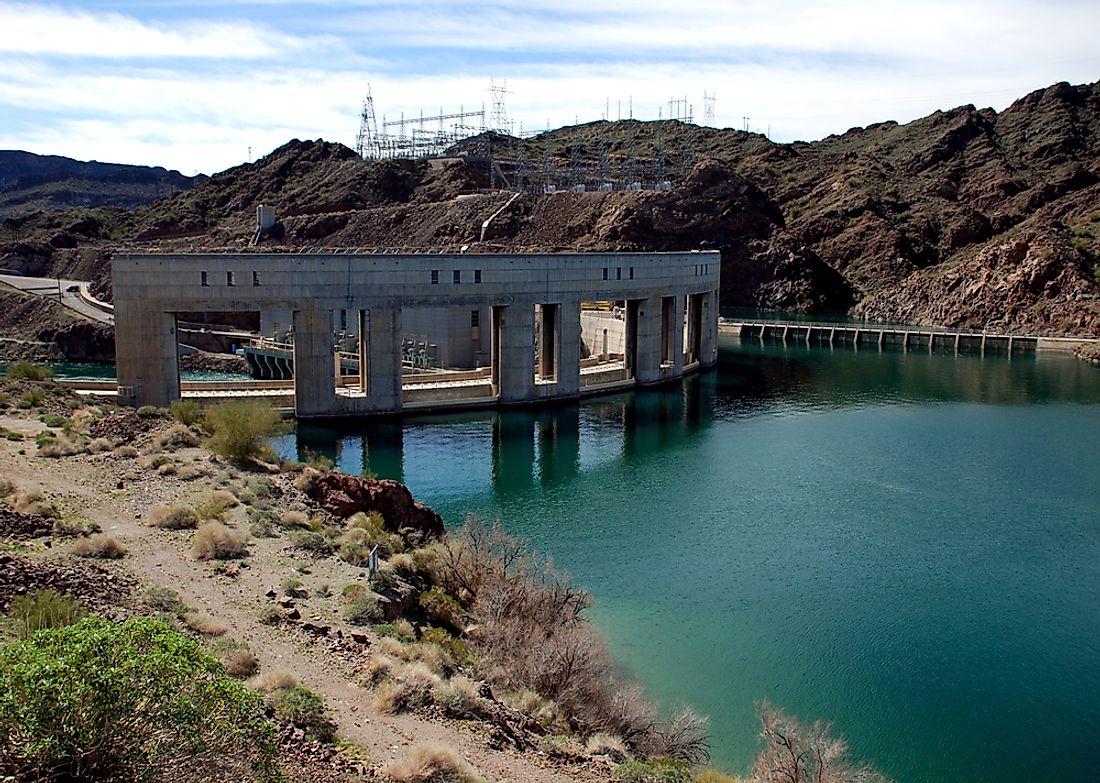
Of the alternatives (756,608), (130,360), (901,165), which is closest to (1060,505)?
A: (756,608)

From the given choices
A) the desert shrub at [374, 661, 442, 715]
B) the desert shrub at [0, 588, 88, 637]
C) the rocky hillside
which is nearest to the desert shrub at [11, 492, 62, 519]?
the desert shrub at [0, 588, 88, 637]

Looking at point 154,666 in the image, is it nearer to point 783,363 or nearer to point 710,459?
point 710,459

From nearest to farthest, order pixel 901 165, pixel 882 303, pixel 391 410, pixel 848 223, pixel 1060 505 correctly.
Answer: pixel 1060 505 < pixel 391 410 < pixel 882 303 < pixel 848 223 < pixel 901 165

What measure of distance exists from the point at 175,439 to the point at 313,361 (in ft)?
61.1

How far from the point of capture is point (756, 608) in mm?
26734

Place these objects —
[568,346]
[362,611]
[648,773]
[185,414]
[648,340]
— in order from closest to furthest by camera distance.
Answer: [648,773], [362,611], [185,414], [568,346], [648,340]

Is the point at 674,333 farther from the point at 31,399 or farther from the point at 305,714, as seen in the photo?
the point at 305,714

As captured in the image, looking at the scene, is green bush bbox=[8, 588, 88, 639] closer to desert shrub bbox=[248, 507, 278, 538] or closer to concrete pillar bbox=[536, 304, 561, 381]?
desert shrub bbox=[248, 507, 278, 538]

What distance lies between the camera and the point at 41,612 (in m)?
15.2

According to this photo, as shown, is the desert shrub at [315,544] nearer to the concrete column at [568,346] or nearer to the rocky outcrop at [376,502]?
the rocky outcrop at [376,502]

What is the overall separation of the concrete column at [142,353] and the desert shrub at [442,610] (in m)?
30.9

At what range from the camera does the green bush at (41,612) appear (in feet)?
49.3

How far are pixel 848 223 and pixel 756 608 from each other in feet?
357

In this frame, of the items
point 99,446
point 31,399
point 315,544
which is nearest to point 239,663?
point 315,544
